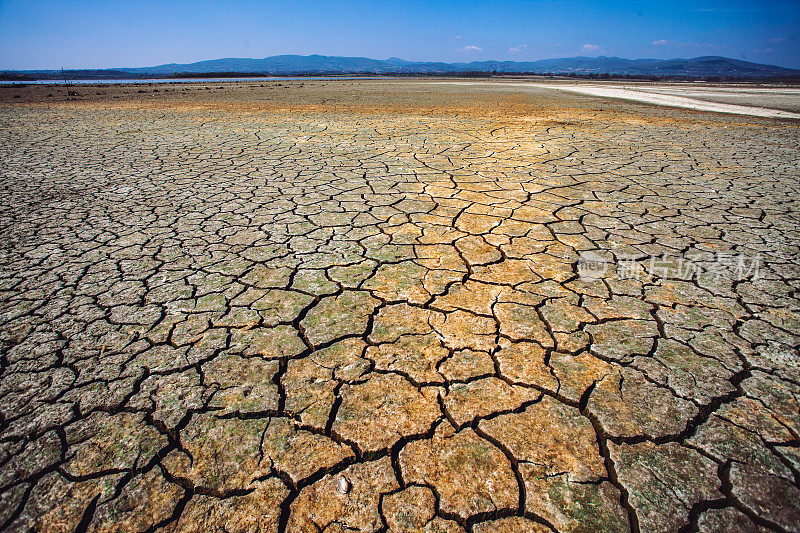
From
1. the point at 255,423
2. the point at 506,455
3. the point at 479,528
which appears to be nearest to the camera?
the point at 479,528

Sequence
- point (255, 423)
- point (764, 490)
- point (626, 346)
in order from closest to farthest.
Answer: point (764, 490), point (255, 423), point (626, 346)

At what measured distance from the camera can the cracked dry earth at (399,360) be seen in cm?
138

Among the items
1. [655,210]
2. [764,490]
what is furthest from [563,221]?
[764,490]

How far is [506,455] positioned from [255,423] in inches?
43.7

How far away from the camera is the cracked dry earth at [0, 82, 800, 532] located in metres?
1.38

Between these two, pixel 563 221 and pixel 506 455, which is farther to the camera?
pixel 563 221

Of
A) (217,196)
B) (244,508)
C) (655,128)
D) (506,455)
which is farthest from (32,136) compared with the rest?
(655,128)

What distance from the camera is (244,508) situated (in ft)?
4.43

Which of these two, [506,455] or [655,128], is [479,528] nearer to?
[506,455]

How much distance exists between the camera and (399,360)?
2047 mm

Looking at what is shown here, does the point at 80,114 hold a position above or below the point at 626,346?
above

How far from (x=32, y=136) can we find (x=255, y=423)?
11.4 meters

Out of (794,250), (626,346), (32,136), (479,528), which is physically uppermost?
(32,136)

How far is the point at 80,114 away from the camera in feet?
42.0
